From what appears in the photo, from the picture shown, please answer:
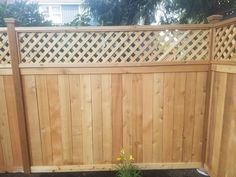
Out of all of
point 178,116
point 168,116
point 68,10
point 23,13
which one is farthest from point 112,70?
point 68,10

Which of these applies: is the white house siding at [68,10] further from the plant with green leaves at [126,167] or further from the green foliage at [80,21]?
the plant with green leaves at [126,167]

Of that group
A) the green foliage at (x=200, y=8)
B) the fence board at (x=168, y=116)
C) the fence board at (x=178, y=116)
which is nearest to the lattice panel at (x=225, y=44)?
the fence board at (x=178, y=116)

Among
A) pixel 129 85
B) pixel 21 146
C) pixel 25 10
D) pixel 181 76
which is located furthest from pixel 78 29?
pixel 25 10

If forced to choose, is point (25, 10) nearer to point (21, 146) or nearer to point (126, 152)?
point (21, 146)

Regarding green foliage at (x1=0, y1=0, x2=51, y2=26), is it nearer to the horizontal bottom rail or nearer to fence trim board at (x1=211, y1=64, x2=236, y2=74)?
Answer: the horizontal bottom rail

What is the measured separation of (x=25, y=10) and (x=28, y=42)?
5.53 feet

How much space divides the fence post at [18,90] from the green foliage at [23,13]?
1.34m

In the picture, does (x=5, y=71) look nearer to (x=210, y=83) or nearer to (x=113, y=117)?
(x=113, y=117)

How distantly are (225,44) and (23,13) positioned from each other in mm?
3491

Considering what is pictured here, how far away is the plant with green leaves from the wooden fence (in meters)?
0.08

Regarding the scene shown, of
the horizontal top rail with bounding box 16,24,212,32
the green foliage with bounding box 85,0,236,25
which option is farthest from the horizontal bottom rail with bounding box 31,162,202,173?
the green foliage with bounding box 85,0,236,25

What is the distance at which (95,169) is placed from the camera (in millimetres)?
2871

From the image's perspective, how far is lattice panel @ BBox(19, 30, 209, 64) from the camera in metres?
2.60

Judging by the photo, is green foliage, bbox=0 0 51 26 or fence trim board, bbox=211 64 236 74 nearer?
fence trim board, bbox=211 64 236 74
